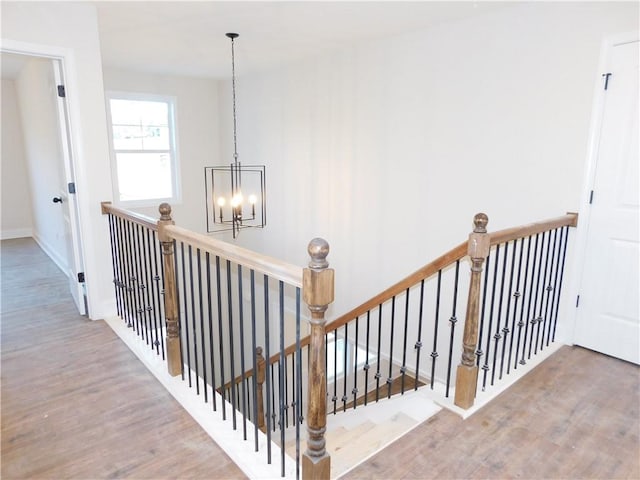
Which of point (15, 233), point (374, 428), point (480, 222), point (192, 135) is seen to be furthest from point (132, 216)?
point (15, 233)

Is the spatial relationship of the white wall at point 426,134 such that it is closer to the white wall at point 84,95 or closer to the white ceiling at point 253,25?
the white ceiling at point 253,25

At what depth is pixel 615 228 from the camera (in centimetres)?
278

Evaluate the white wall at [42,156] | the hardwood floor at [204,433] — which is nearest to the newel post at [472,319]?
the hardwood floor at [204,433]

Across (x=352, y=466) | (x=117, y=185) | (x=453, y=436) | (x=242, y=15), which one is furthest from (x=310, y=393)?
(x=117, y=185)

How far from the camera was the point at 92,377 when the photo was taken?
101 inches

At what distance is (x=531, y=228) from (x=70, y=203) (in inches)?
131

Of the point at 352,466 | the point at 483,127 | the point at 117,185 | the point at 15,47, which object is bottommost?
the point at 352,466

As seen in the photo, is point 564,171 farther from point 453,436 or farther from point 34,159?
point 34,159

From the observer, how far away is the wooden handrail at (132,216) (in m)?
2.52

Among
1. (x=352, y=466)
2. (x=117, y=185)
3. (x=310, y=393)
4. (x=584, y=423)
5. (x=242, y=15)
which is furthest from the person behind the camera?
(x=117, y=185)

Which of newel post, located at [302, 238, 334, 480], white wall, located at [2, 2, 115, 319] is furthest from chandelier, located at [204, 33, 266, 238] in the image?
newel post, located at [302, 238, 334, 480]

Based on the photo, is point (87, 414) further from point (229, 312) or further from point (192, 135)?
point (192, 135)

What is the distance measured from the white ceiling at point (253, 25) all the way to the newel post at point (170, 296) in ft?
5.61

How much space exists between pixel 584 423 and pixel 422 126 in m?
2.58
